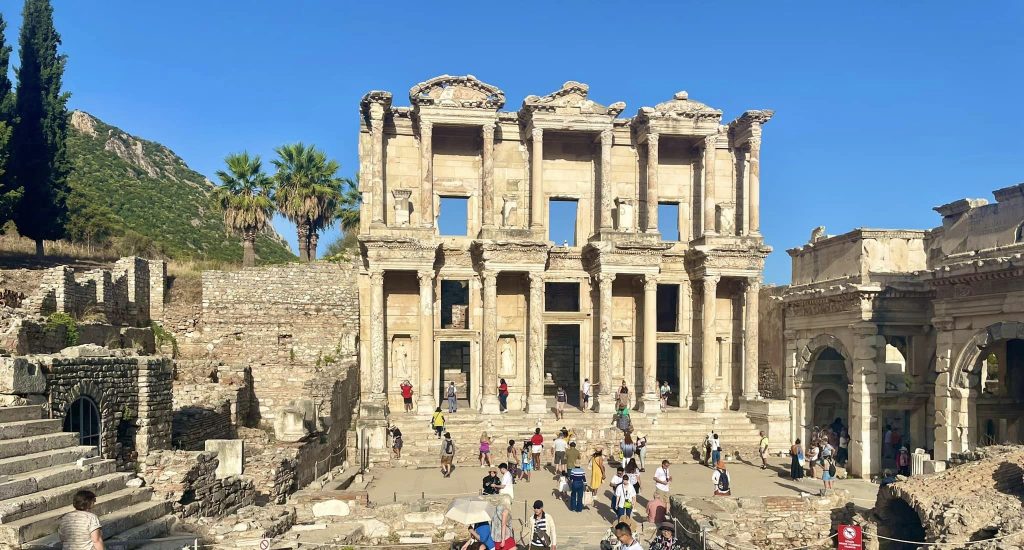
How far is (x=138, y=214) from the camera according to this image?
5559 centimetres

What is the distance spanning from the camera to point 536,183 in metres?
27.0

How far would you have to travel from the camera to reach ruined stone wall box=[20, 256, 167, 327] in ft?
78.1

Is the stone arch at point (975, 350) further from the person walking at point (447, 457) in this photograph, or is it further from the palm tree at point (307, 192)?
the palm tree at point (307, 192)

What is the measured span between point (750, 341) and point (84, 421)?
71.4ft

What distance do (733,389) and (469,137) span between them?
14349 millimetres

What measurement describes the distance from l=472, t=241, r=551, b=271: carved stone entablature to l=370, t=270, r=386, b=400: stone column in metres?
3.72

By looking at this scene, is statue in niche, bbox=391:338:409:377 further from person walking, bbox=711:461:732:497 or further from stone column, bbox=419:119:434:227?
person walking, bbox=711:461:732:497

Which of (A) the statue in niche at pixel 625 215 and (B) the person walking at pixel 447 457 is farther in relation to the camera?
(A) the statue in niche at pixel 625 215

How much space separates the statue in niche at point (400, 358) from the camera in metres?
27.0

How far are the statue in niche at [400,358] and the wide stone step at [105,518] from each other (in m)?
15.0

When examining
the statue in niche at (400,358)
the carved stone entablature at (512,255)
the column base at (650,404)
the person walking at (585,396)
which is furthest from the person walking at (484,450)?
the column base at (650,404)

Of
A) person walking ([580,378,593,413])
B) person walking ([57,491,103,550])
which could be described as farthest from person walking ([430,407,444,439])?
person walking ([57,491,103,550])

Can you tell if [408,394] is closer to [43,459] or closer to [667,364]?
[667,364]

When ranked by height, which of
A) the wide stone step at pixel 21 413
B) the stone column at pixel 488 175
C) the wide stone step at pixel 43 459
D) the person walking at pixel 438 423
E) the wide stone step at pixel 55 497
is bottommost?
the person walking at pixel 438 423
